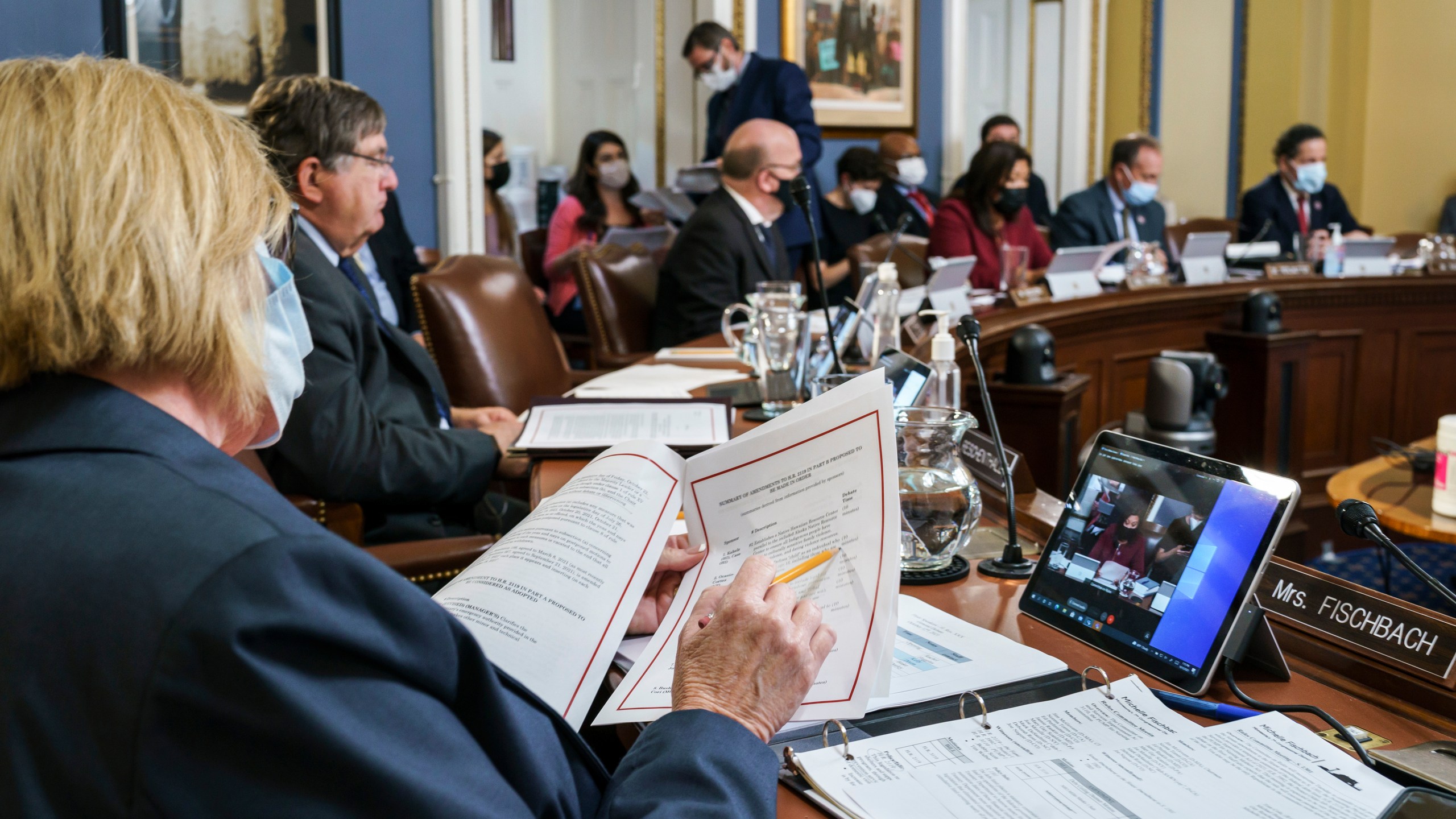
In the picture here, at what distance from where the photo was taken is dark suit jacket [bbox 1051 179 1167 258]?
5.50m

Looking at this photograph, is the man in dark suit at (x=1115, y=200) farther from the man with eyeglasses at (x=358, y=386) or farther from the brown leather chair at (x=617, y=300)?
the man with eyeglasses at (x=358, y=386)

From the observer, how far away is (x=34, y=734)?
1.92 ft

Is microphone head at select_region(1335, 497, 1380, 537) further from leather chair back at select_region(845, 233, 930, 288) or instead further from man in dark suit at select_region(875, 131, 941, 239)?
man in dark suit at select_region(875, 131, 941, 239)

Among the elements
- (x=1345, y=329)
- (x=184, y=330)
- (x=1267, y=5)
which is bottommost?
(x=1345, y=329)

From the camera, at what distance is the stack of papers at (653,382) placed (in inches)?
89.5

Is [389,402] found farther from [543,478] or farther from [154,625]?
[154,625]

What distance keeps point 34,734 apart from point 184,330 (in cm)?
23

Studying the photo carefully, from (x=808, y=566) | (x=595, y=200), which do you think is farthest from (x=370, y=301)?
(x=595, y=200)

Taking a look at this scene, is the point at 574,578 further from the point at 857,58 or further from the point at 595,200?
the point at 857,58

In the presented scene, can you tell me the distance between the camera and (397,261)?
14.2ft

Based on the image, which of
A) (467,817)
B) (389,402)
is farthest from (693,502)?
(389,402)

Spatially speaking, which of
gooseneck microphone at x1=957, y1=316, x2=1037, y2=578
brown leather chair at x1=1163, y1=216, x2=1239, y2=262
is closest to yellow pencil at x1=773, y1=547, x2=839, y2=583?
gooseneck microphone at x1=957, y1=316, x2=1037, y2=578

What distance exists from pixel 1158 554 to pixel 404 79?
4.34 metres

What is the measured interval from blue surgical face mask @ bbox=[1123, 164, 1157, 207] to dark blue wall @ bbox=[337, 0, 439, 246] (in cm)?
320
